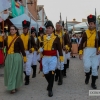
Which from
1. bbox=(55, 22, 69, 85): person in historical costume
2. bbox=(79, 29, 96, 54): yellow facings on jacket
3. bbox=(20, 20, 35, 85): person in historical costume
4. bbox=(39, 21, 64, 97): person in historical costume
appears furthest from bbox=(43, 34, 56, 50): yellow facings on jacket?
bbox=(55, 22, 69, 85): person in historical costume

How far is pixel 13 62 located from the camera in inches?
243

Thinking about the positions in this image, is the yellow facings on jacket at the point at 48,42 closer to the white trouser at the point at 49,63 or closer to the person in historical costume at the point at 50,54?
the person in historical costume at the point at 50,54

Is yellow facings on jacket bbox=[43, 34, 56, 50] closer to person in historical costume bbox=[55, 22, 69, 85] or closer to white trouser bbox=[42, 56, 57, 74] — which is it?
white trouser bbox=[42, 56, 57, 74]

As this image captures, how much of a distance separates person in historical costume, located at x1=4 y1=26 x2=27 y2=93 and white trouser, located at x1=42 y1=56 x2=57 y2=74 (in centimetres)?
67

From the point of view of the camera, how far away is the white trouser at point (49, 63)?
6.01 metres

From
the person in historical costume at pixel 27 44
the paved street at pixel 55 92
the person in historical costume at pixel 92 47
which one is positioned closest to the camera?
the paved street at pixel 55 92

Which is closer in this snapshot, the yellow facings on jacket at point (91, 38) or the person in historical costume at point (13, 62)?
the person in historical costume at point (13, 62)

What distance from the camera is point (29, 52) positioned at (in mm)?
7227

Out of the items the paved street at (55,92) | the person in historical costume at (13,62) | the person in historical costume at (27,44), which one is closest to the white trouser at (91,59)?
the paved street at (55,92)

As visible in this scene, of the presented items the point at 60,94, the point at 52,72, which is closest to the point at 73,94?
the point at 60,94

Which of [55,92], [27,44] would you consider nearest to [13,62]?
[27,44]

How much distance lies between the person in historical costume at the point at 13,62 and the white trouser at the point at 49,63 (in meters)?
0.67

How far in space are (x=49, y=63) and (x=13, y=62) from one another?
0.93 meters

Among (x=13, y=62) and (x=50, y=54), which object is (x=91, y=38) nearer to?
(x=50, y=54)
